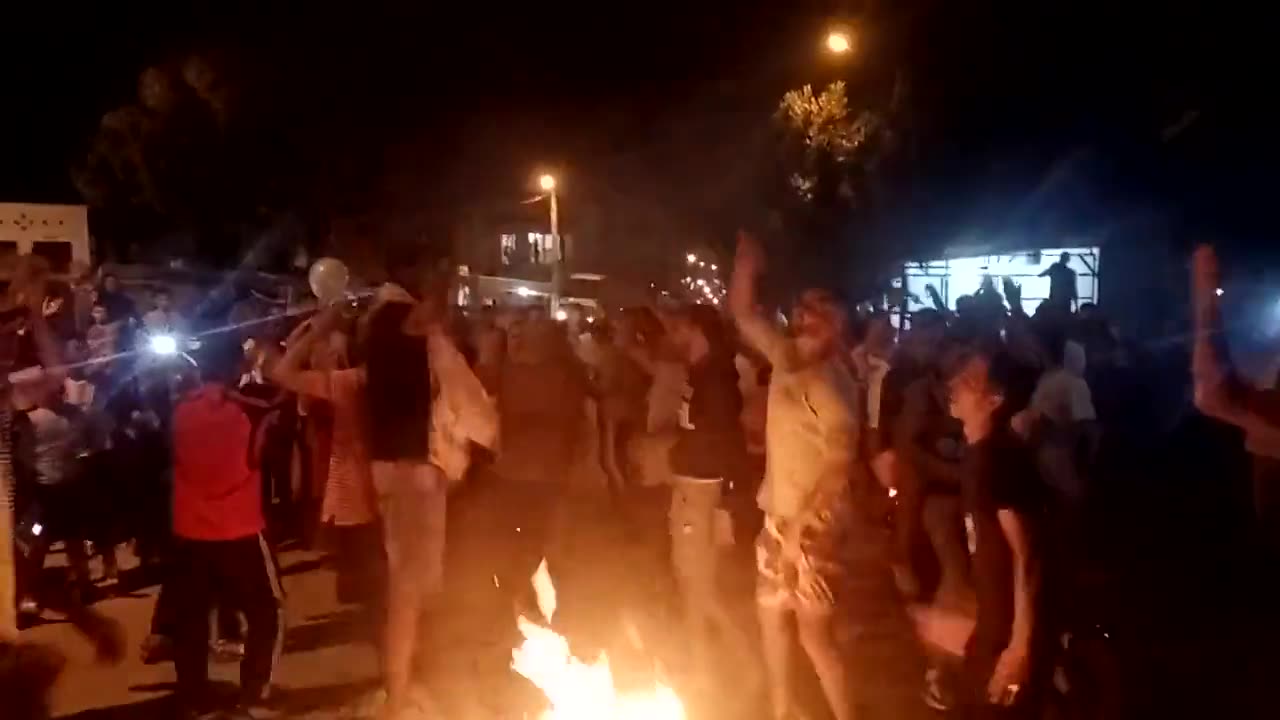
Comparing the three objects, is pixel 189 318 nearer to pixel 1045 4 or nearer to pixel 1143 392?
pixel 1143 392

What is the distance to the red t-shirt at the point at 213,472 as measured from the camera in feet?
22.2

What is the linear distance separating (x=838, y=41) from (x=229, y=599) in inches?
495

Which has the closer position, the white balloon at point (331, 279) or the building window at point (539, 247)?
the white balloon at point (331, 279)

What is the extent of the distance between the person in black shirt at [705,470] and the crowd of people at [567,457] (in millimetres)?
17

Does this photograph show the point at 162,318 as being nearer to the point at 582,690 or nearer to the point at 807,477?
the point at 582,690

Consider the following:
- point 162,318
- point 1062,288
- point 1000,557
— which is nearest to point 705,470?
point 1000,557

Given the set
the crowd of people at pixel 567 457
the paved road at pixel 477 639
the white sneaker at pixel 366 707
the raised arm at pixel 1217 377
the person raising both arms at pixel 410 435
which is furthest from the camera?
the paved road at pixel 477 639

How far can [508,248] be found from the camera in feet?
185

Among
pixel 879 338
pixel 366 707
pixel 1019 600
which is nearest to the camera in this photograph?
pixel 1019 600

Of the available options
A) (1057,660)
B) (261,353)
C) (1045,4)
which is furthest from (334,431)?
(1045,4)

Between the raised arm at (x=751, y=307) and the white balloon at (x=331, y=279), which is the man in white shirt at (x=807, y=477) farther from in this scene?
the white balloon at (x=331, y=279)

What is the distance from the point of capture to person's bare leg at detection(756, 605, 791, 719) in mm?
6285

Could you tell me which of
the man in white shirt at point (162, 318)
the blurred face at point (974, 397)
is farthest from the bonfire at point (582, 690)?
the man in white shirt at point (162, 318)

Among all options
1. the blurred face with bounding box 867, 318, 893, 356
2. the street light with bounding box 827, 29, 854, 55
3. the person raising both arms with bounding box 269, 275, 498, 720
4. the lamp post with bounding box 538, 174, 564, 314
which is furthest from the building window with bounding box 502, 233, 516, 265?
the person raising both arms with bounding box 269, 275, 498, 720
